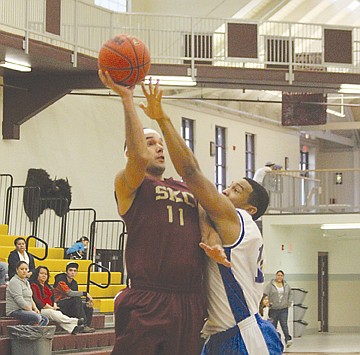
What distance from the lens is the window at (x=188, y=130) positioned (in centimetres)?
2662

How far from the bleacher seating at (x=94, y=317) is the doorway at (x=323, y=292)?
13.4 m

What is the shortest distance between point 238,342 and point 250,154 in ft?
81.7

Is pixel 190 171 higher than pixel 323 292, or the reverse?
pixel 190 171

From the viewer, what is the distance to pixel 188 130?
26.9 meters

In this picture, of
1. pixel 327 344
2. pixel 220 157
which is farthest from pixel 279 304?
pixel 220 157

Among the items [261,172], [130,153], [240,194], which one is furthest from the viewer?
[261,172]

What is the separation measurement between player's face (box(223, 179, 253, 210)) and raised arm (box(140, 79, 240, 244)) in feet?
1.18

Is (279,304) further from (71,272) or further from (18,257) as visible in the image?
(18,257)

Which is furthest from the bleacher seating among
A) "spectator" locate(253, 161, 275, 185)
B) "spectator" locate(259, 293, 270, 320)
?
"spectator" locate(253, 161, 275, 185)

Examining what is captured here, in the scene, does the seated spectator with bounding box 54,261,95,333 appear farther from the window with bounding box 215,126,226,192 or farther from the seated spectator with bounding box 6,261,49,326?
the window with bounding box 215,126,226,192

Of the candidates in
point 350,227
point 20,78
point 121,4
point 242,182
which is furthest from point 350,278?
point 242,182

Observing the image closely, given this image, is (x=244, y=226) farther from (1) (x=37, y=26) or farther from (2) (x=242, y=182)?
(1) (x=37, y=26)

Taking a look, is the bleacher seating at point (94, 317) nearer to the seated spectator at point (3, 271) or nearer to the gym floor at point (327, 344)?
the seated spectator at point (3, 271)

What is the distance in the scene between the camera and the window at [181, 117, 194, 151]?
87.4ft
